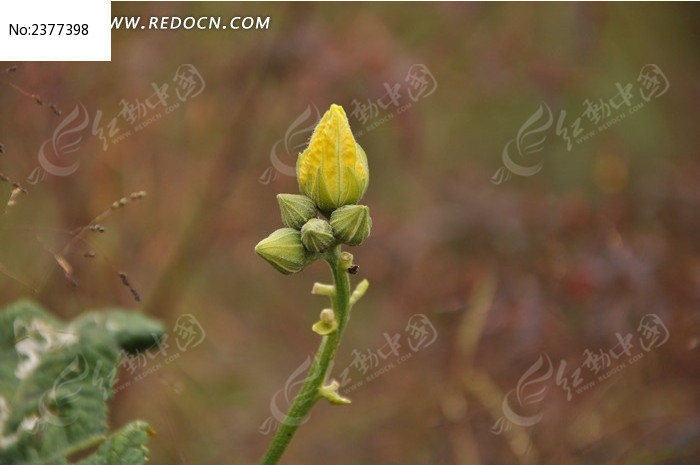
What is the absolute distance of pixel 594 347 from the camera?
8.57ft

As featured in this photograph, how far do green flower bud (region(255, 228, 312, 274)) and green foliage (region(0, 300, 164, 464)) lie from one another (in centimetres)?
38

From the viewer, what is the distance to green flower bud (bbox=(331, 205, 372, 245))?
145 centimetres

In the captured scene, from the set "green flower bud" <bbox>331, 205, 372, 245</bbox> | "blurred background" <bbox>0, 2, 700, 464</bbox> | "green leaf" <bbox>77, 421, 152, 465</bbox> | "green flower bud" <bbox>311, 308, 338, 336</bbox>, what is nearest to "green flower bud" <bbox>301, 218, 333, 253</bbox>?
"green flower bud" <bbox>331, 205, 372, 245</bbox>

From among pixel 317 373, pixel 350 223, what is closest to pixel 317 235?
pixel 350 223

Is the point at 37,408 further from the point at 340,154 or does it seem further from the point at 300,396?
the point at 340,154

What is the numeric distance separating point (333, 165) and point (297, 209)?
10cm

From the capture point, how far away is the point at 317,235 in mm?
1446

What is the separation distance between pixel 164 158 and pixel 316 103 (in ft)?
2.39

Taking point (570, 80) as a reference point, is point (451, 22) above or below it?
above

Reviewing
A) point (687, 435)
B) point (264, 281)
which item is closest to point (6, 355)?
point (687, 435)

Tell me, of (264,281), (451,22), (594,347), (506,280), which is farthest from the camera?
(264,281)

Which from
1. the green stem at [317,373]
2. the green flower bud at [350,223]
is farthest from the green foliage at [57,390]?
the green flower bud at [350,223]

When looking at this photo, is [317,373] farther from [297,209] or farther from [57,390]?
[57,390]

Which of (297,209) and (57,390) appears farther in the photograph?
A: (57,390)
